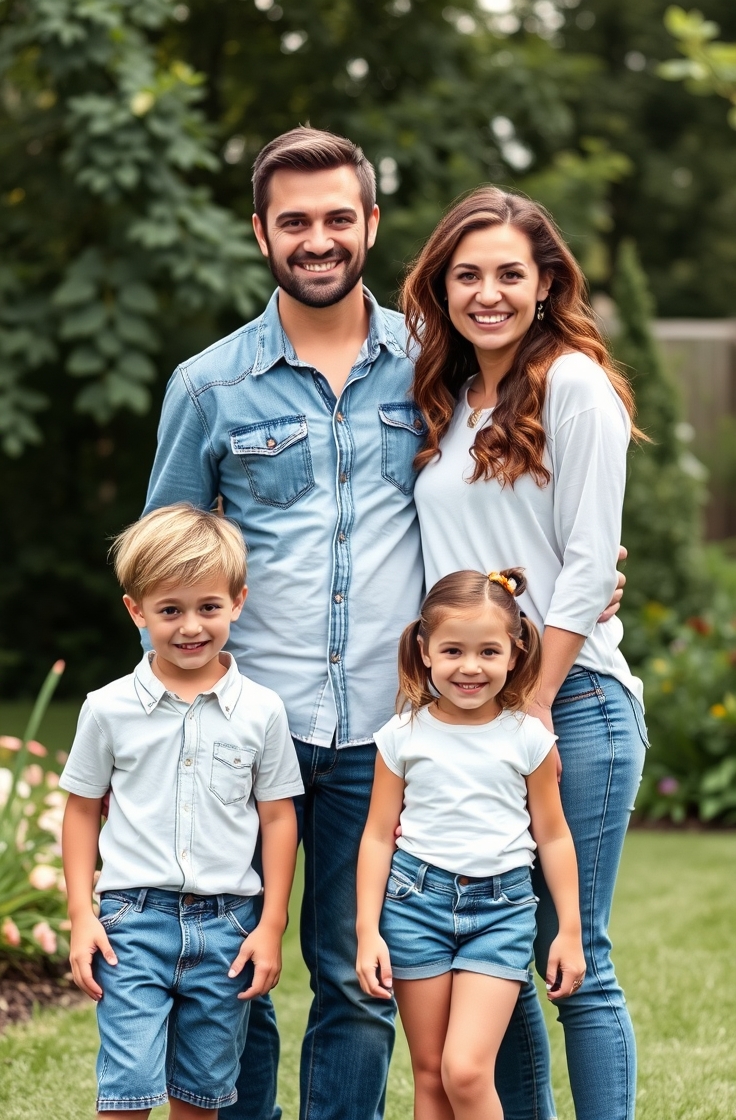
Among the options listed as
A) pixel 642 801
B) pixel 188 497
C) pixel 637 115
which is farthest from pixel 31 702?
pixel 637 115

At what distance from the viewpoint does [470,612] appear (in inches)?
94.9

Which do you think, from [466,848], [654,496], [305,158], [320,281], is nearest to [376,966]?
[466,848]

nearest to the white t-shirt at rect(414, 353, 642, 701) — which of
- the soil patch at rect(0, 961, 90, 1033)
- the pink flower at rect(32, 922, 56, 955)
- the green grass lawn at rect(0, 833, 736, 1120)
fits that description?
the green grass lawn at rect(0, 833, 736, 1120)

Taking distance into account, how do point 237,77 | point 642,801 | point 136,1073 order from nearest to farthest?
point 136,1073 → point 642,801 → point 237,77

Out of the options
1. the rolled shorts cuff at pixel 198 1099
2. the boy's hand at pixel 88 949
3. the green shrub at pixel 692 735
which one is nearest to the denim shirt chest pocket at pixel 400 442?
the boy's hand at pixel 88 949

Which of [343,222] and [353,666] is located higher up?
[343,222]

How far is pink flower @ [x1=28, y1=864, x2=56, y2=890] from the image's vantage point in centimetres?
389

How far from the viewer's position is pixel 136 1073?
7.61 feet

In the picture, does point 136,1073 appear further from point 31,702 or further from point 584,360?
point 31,702

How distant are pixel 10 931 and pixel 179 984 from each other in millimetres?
1460

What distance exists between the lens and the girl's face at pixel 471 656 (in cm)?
241

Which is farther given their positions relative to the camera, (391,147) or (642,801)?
(391,147)

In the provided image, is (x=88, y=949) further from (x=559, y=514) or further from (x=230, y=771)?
(x=559, y=514)

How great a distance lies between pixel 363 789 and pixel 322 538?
1.60 feet
